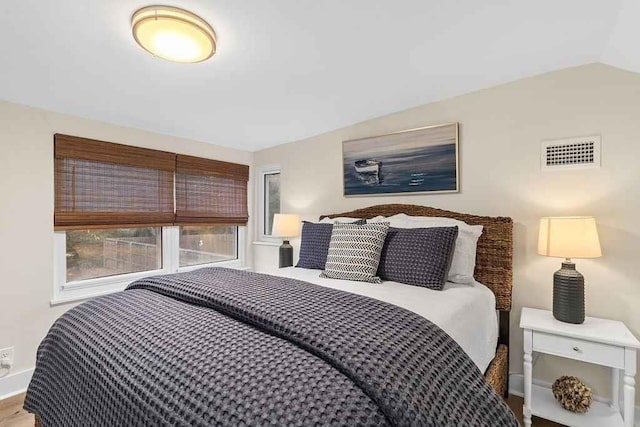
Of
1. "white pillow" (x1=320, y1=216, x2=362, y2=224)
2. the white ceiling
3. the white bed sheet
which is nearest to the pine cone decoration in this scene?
the white bed sheet

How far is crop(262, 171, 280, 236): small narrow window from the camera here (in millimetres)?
3854

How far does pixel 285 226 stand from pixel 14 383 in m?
2.25

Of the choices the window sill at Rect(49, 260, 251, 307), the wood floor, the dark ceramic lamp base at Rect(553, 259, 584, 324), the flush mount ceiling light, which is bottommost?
the wood floor

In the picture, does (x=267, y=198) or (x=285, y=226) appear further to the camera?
(x=267, y=198)

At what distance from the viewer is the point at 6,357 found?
2.16 m

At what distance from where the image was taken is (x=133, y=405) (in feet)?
2.83

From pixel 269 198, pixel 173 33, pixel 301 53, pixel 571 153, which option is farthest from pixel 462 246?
pixel 269 198

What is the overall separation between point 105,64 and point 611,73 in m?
3.08

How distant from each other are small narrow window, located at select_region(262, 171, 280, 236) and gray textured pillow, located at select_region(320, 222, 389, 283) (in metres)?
1.75

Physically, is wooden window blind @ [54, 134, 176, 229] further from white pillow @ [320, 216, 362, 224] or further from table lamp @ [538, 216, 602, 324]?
table lamp @ [538, 216, 602, 324]

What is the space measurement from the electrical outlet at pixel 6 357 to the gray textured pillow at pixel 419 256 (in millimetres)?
2536

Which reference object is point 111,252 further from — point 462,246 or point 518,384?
point 518,384

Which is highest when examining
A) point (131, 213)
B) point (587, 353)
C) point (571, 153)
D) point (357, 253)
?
point (571, 153)

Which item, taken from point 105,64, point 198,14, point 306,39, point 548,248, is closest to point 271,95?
point 306,39
